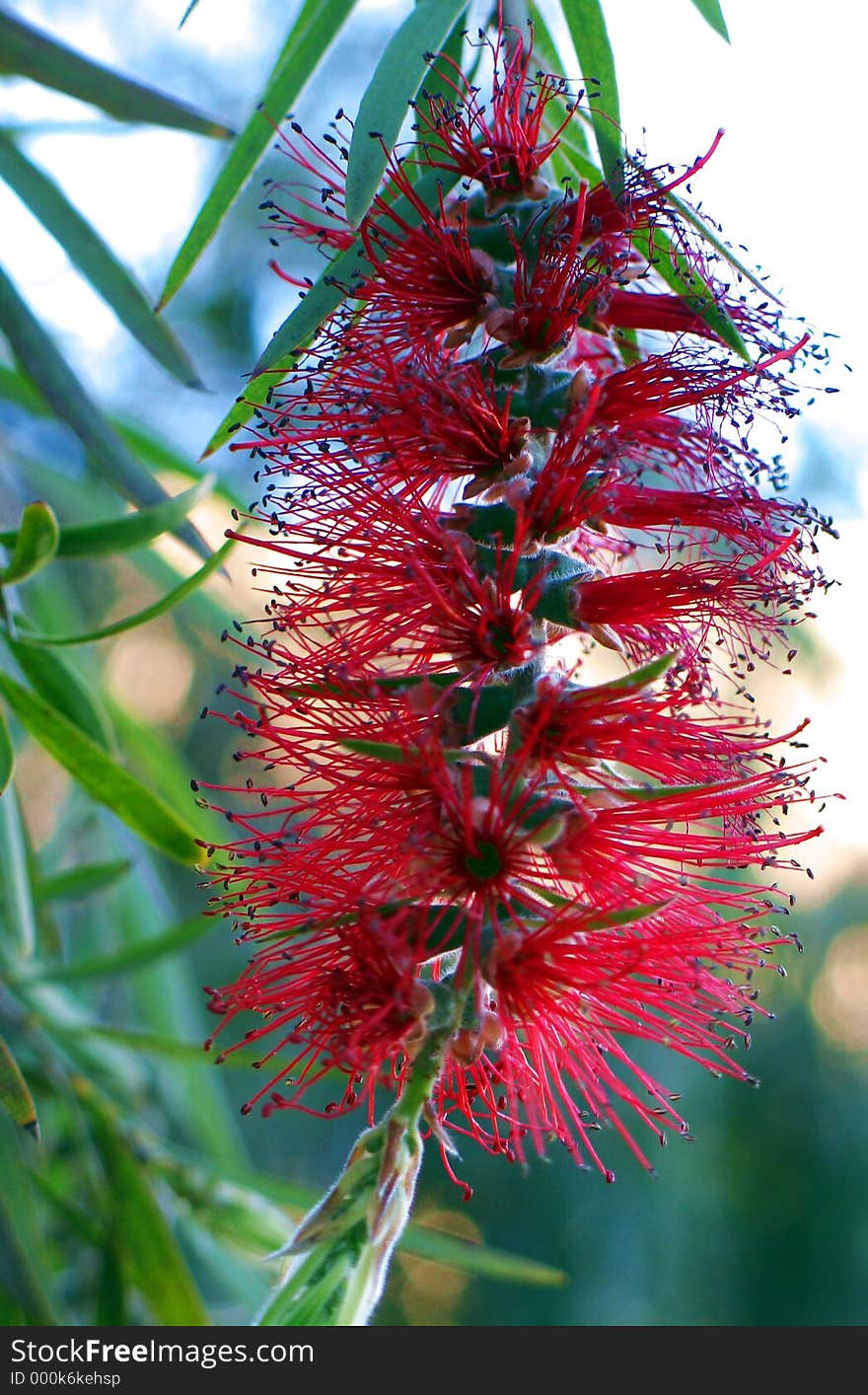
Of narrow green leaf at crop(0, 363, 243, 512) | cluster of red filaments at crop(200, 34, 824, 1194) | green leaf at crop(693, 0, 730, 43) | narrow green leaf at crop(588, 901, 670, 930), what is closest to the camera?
narrow green leaf at crop(588, 901, 670, 930)

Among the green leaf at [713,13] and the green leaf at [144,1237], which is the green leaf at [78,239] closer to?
the green leaf at [713,13]

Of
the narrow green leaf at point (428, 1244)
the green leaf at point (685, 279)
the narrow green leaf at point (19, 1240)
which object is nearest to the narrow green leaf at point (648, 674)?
the green leaf at point (685, 279)

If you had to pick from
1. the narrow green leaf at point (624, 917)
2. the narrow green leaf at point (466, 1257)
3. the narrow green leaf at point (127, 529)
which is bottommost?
the narrow green leaf at point (466, 1257)

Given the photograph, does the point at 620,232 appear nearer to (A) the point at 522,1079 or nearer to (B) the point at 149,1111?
(A) the point at 522,1079

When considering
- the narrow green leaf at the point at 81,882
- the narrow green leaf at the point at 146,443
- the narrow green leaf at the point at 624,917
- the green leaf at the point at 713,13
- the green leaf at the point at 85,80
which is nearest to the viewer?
the narrow green leaf at the point at 624,917

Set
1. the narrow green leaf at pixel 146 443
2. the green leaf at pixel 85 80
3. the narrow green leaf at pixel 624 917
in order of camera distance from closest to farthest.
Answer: the narrow green leaf at pixel 624 917 → the green leaf at pixel 85 80 → the narrow green leaf at pixel 146 443

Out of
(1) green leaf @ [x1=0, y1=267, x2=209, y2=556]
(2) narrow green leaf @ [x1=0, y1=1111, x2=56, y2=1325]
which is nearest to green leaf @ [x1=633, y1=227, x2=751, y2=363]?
(1) green leaf @ [x1=0, y1=267, x2=209, y2=556]

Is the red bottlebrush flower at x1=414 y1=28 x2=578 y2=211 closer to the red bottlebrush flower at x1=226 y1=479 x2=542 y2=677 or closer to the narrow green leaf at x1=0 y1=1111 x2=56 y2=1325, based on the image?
the red bottlebrush flower at x1=226 y1=479 x2=542 y2=677
